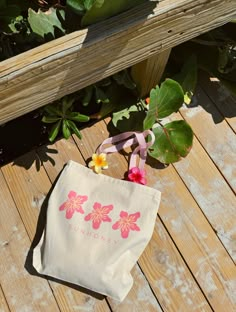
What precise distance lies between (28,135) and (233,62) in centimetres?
85

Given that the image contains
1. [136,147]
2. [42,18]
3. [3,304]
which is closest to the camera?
[42,18]

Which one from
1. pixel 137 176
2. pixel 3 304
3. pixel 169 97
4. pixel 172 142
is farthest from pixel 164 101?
pixel 3 304

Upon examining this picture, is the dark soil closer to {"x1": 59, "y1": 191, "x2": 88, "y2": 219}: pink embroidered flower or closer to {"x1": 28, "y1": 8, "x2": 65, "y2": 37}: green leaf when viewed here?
{"x1": 59, "y1": 191, "x2": 88, "y2": 219}: pink embroidered flower

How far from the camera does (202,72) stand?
193 cm

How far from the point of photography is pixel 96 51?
4.18 feet

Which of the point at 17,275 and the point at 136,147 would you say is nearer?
the point at 17,275

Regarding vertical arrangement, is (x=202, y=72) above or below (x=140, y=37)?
below

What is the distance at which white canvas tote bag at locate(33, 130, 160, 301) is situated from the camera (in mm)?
1507

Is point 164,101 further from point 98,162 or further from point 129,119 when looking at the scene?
point 98,162

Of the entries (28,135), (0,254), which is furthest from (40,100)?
(0,254)

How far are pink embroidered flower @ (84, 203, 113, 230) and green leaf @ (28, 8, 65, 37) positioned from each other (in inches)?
24.6

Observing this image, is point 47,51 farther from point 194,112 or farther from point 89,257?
point 194,112

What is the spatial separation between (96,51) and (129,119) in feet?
1.72

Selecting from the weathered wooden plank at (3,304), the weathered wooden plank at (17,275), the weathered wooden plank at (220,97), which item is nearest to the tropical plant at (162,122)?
the weathered wooden plank at (220,97)
